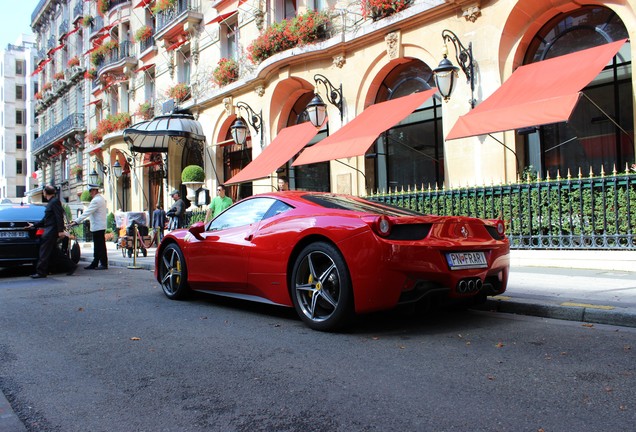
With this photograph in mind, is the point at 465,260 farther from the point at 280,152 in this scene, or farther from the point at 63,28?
the point at 63,28

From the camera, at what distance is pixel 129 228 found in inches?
630

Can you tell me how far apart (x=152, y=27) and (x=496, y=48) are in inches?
802

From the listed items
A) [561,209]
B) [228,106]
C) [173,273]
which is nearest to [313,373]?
[173,273]

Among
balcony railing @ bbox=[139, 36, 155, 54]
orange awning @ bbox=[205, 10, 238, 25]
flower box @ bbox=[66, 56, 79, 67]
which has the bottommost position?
orange awning @ bbox=[205, 10, 238, 25]

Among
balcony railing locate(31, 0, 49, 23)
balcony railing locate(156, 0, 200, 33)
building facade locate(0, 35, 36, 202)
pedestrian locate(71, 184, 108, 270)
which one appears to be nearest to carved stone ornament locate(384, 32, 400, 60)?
pedestrian locate(71, 184, 108, 270)

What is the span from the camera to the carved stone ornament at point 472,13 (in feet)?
38.4

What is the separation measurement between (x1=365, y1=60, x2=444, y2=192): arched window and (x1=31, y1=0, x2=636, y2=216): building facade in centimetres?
4

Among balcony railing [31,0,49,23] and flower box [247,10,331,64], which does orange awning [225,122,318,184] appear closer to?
flower box [247,10,331,64]

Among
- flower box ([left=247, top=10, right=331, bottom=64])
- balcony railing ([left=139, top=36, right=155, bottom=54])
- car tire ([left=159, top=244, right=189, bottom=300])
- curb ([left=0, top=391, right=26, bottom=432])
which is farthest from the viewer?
balcony railing ([left=139, top=36, right=155, bottom=54])

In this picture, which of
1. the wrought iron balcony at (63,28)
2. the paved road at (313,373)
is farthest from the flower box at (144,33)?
the paved road at (313,373)

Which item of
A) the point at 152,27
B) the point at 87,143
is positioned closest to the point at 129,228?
the point at 152,27

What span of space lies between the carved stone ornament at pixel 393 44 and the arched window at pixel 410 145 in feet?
2.03

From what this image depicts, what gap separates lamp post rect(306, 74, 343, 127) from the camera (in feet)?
45.1

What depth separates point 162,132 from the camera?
19.6 meters
